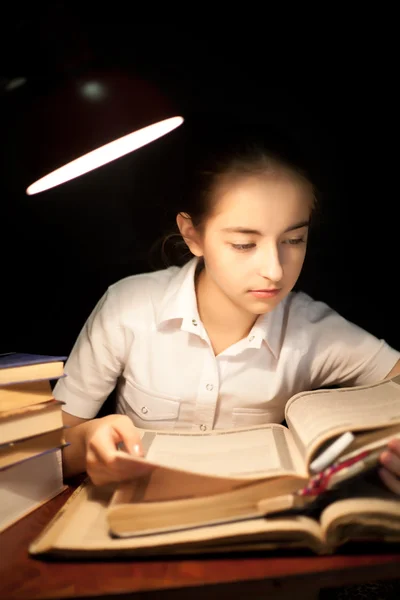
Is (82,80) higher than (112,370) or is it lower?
higher

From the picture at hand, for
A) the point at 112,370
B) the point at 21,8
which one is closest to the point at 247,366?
the point at 112,370

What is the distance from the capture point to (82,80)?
2.36 feet

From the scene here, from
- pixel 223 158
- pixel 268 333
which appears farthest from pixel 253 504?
pixel 223 158

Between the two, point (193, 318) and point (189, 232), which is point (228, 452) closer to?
point (193, 318)

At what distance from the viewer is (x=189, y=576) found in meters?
0.61

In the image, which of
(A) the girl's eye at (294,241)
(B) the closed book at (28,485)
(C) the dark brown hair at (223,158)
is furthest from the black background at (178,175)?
(B) the closed book at (28,485)

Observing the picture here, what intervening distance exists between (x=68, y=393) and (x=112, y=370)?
0.09 meters

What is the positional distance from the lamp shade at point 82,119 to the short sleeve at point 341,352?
53cm

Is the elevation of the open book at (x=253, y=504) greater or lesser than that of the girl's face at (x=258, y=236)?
lesser

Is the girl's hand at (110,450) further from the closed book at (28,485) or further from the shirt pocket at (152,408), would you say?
the shirt pocket at (152,408)

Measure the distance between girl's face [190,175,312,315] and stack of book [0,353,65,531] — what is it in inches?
13.0

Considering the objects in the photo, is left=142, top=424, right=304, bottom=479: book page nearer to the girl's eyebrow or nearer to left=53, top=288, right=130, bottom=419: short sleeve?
left=53, top=288, right=130, bottom=419: short sleeve

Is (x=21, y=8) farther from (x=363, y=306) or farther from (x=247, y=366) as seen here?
(x=363, y=306)

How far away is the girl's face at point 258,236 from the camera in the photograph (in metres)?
0.87
